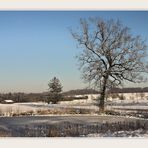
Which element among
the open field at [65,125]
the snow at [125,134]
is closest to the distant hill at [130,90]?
the open field at [65,125]

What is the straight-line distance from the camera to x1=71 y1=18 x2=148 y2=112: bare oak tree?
23.1 feet

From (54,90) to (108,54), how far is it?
707 mm

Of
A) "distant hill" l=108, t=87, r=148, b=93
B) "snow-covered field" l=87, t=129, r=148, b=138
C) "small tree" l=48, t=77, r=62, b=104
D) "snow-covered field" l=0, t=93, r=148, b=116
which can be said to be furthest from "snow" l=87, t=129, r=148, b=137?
"small tree" l=48, t=77, r=62, b=104

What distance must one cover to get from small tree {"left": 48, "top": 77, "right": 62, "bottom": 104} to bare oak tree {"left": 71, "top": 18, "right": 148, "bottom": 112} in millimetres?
299

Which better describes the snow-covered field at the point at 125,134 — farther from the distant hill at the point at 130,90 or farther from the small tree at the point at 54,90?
the small tree at the point at 54,90

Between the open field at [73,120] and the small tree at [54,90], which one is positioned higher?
the small tree at [54,90]

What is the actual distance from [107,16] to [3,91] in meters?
1.38

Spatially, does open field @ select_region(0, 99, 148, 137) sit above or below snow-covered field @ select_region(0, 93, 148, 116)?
below

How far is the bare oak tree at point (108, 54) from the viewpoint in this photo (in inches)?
278

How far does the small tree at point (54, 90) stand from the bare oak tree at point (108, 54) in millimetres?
299

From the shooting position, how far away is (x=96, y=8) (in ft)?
23.0

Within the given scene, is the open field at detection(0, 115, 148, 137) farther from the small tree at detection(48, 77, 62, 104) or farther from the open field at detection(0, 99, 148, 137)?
the small tree at detection(48, 77, 62, 104)

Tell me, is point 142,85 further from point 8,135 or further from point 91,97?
point 8,135

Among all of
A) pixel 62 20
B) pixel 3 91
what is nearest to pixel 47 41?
pixel 62 20
